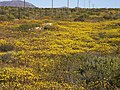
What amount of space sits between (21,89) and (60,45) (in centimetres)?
926

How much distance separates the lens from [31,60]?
13164 millimetres

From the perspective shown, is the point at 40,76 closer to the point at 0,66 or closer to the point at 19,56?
the point at 0,66

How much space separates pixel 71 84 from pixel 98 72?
1.20 m

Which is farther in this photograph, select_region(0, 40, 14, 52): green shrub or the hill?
the hill

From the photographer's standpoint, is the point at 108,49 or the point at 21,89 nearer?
the point at 21,89

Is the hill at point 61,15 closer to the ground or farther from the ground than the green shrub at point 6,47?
closer to the ground

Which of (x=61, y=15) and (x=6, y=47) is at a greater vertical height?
(x=6, y=47)

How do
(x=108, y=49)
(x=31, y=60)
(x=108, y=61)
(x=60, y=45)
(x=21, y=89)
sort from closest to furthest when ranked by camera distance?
(x=21, y=89) < (x=108, y=61) < (x=31, y=60) < (x=108, y=49) < (x=60, y=45)

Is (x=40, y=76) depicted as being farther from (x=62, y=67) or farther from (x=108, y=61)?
(x=108, y=61)

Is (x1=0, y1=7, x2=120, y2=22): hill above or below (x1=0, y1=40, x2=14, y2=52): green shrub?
below

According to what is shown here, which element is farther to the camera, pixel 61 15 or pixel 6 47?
pixel 61 15

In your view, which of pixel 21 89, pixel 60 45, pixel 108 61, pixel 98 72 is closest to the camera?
pixel 21 89

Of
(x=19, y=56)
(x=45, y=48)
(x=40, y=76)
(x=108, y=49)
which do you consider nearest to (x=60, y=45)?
(x=45, y=48)

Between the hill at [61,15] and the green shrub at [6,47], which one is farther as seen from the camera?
the hill at [61,15]
